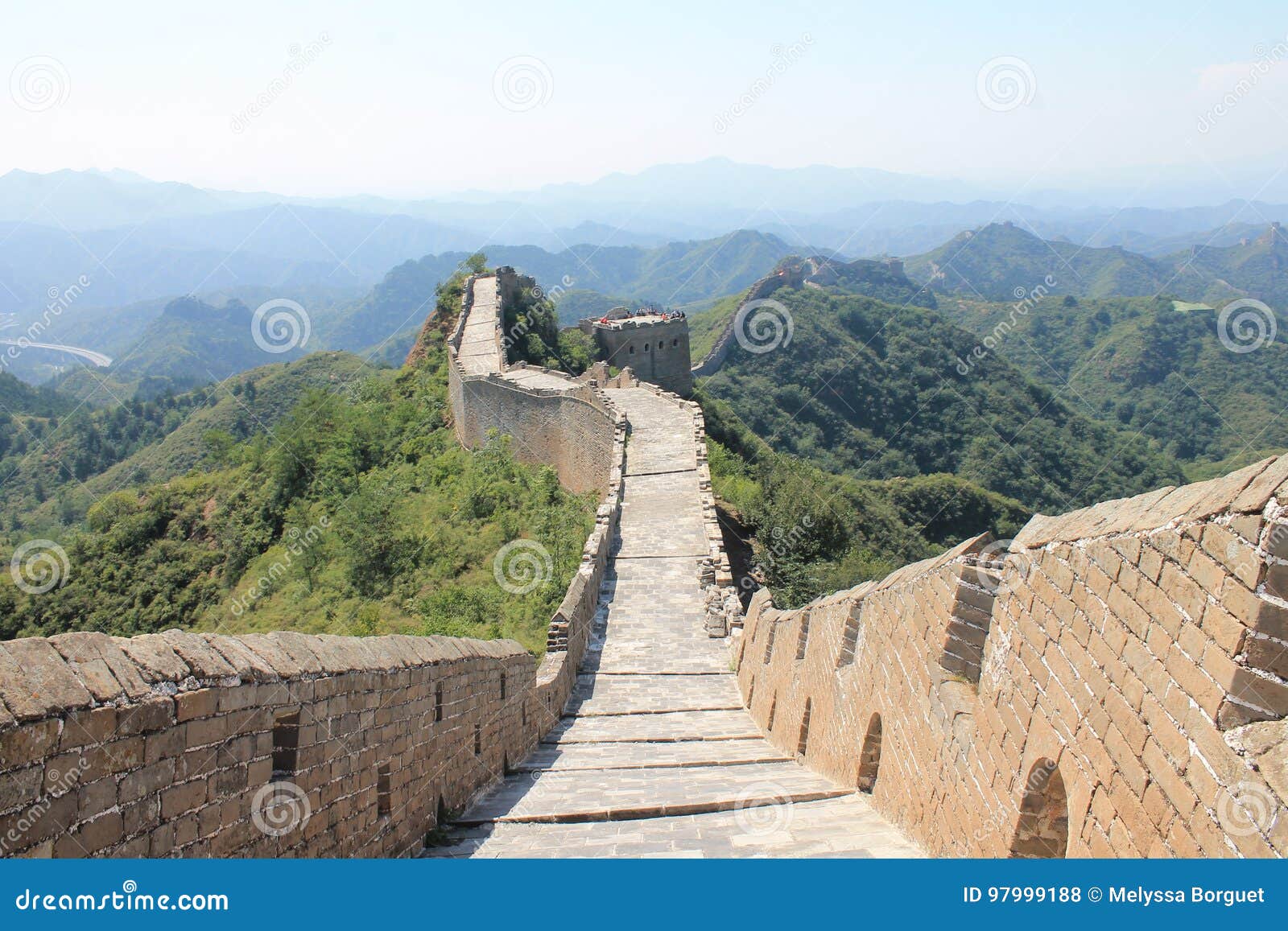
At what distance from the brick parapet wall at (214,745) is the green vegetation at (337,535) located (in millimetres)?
7714

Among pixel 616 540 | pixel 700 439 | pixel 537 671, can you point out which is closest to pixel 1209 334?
pixel 700 439

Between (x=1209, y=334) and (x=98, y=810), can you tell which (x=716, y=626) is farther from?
(x=1209, y=334)

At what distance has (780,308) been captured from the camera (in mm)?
65062
